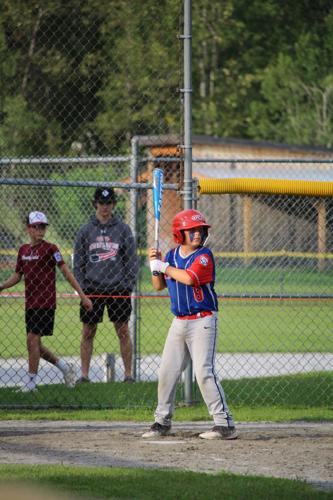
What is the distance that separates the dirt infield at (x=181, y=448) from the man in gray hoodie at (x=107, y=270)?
6.78 ft

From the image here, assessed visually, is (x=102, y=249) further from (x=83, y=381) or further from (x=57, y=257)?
(x=83, y=381)

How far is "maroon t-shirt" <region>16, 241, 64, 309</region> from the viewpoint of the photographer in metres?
11.1

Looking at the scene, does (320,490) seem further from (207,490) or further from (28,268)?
(28,268)

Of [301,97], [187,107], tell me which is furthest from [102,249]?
[301,97]

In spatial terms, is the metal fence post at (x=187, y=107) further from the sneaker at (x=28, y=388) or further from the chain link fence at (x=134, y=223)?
the sneaker at (x=28, y=388)

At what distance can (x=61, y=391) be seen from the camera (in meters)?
11.3

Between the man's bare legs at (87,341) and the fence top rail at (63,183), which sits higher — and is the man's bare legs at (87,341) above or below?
below

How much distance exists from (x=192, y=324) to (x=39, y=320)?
2698 mm

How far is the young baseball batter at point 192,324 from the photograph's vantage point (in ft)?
28.7

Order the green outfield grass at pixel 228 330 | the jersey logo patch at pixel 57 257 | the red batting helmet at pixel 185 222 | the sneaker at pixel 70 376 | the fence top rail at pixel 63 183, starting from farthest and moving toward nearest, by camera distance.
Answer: the green outfield grass at pixel 228 330 → the sneaker at pixel 70 376 → the jersey logo patch at pixel 57 257 → the fence top rail at pixel 63 183 → the red batting helmet at pixel 185 222

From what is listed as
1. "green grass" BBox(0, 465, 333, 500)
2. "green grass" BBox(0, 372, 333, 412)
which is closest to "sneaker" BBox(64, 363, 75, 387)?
"green grass" BBox(0, 372, 333, 412)

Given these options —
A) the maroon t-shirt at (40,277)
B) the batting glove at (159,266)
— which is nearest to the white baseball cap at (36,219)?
the maroon t-shirt at (40,277)

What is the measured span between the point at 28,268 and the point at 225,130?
33.1 meters

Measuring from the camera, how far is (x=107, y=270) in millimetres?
11609
